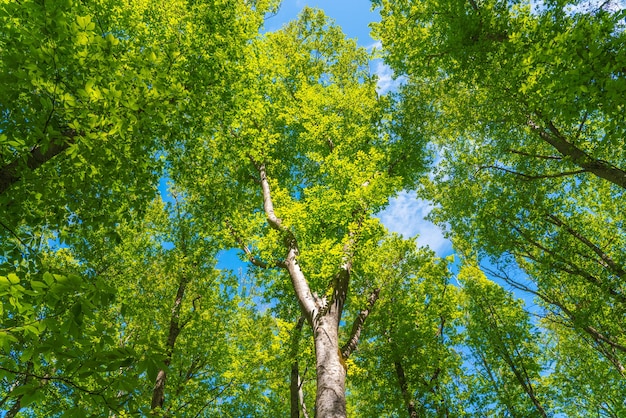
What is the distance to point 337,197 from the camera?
930cm

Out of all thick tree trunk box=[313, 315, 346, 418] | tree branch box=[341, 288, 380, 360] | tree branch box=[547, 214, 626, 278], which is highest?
tree branch box=[547, 214, 626, 278]

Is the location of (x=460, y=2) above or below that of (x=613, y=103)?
above

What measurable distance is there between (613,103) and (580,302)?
10153 mm

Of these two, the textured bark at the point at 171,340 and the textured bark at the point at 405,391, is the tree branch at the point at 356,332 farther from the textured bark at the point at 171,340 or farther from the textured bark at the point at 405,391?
the textured bark at the point at 171,340

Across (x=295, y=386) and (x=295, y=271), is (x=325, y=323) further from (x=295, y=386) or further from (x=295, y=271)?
(x=295, y=386)

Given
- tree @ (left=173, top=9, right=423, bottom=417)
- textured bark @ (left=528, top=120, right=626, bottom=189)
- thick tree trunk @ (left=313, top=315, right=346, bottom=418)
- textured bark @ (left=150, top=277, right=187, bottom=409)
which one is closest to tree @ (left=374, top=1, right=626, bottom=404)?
textured bark @ (left=528, top=120, right=626, bottom=189)

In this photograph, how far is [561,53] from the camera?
5.84m

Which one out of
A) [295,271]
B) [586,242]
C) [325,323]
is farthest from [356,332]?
[586,242]

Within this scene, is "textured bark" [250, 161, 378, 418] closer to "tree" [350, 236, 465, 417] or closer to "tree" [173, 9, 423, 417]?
"tree" [173, 9, 423, 417]

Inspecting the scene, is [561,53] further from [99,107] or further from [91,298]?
[91,298]

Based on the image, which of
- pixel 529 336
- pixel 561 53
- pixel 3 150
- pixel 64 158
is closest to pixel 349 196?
pixel 561 53

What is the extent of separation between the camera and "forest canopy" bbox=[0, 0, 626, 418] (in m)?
5.15

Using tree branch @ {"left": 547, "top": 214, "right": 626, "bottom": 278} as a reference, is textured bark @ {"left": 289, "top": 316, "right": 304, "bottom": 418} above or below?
below

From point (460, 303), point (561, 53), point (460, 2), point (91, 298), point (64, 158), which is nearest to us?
point (91, 298)
